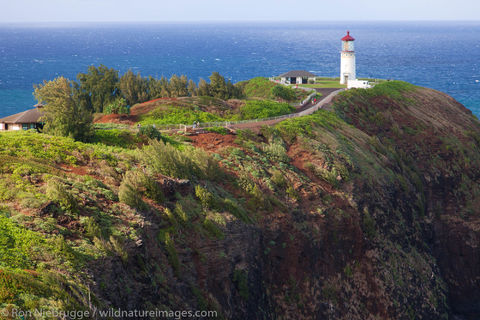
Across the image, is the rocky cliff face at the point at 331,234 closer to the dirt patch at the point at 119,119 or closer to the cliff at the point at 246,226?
the cliff at the point at 246,226

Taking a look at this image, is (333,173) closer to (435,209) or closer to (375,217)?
(375,217)

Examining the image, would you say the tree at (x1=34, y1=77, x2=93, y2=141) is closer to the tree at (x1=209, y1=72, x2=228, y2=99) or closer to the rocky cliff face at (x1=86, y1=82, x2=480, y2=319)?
the rocky cliff face at (x1=86, y1=82, x2=480, y2=319)

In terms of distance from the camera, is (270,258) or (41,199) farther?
(270,258)

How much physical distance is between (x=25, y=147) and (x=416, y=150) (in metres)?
39.5

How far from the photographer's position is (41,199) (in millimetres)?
21219

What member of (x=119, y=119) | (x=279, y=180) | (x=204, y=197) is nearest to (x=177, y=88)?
(x=119, y=119)

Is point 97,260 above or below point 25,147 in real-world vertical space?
below

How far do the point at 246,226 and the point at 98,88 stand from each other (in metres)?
37.3

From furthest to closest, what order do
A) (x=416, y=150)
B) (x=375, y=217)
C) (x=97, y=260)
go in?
(x=416, y=150) → (x=375, y=217) → (x=97, y=260)

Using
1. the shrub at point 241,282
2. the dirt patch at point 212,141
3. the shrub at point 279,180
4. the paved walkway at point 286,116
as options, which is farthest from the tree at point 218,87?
the shrub at point 241,282

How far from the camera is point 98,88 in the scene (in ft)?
191

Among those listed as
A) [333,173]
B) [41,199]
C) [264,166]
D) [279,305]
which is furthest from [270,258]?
[41,199]

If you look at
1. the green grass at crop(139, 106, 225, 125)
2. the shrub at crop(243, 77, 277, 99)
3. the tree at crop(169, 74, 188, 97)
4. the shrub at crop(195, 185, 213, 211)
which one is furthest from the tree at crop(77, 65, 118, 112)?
the shrub at crop(195, 185, 213, 211)

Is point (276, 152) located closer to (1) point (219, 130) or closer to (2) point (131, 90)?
(1) point (219, 130)
